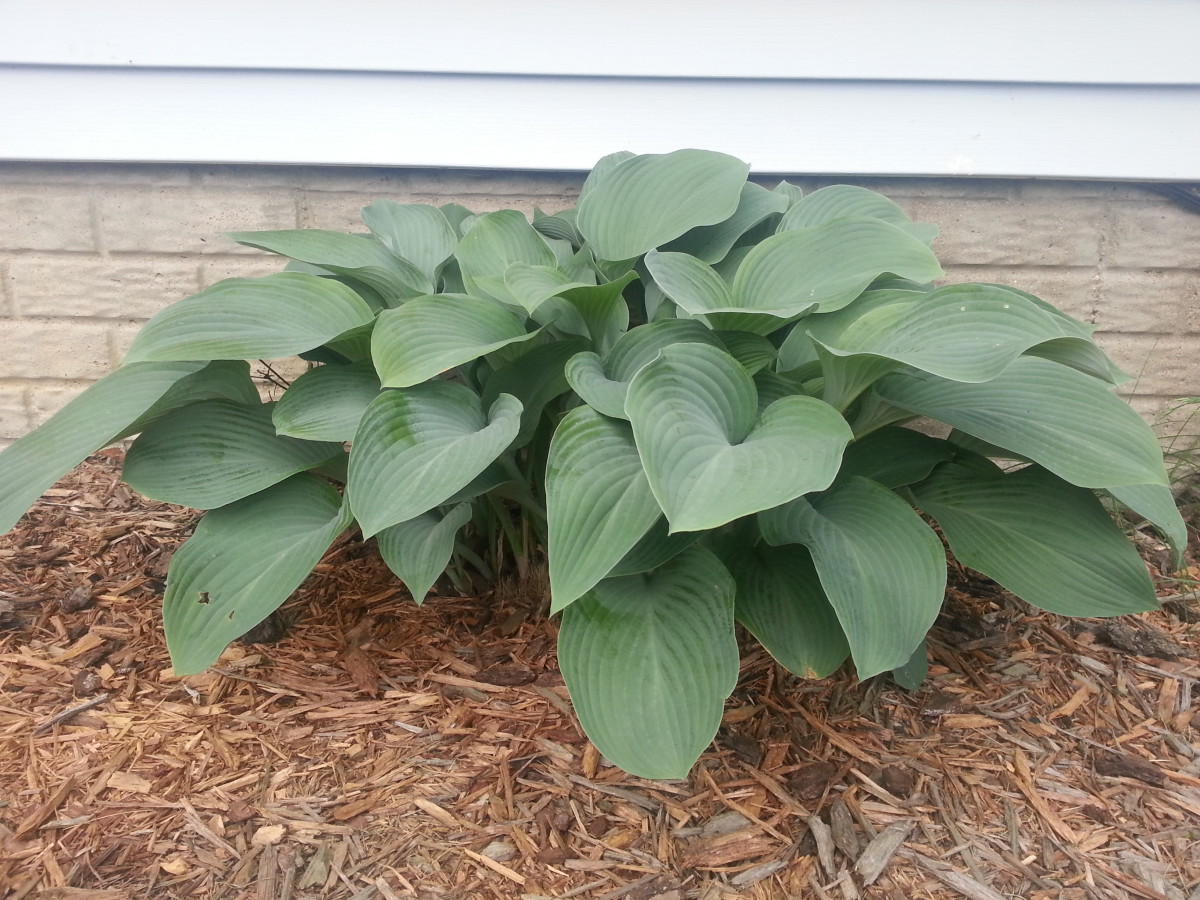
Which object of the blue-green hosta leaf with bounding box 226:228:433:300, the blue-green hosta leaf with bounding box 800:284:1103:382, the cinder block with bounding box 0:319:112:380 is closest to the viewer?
the blue-green hosta leaf with bounding box 800:284:1103:382

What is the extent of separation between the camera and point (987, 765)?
1231 mm

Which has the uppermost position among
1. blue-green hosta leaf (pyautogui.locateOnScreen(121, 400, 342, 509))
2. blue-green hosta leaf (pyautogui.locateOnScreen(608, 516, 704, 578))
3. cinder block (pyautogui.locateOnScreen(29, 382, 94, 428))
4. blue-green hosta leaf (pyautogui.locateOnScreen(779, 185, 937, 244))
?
blue-green hosta leaf (pyautogui.locateOnScreen(779, 185, 937, 244))

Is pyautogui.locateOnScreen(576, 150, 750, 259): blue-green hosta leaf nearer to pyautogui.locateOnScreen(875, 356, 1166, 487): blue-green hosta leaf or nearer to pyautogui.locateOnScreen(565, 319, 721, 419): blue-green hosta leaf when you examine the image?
pyautogui.locateOnScreen(565, 319, 721, 419): blue-green hosta leaf

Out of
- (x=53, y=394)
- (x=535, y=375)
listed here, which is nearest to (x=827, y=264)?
(x=535, y=375)

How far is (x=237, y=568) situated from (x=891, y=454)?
1088mm

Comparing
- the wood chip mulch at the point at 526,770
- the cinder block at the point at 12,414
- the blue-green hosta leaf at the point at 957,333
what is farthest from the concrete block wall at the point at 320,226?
the blue-green hosta leaf at the point at 957,333

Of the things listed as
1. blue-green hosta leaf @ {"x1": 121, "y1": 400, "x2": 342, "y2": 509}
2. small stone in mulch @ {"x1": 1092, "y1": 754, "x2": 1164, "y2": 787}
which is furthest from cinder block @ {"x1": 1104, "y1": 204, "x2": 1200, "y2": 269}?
blue-green hosta leaf @ {"x1": 121, "y1": 400, "x2": 342, "y2": 509}

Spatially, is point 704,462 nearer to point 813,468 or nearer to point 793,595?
point 813,468

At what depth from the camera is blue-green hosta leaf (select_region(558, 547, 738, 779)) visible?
1.00 metres

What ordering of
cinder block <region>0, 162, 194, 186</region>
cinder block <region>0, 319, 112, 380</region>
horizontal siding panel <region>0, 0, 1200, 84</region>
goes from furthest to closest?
cinder block <region>0, 319, 112, 380</region>, cinder block <region>0, 162, 194, 186</region>, horizontal siding panel <region>0, 0, 1200, 84</region>

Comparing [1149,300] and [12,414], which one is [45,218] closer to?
[12,414]

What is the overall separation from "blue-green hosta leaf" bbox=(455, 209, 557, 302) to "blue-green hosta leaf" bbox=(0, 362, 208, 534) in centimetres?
50

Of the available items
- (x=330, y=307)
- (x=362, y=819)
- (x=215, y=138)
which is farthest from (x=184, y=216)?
(x=362, y=819)

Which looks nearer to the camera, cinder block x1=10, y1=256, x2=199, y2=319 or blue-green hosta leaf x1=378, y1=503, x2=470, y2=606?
blue-green hosta leaf x1=378, y1=503, x2=470, y2=606
